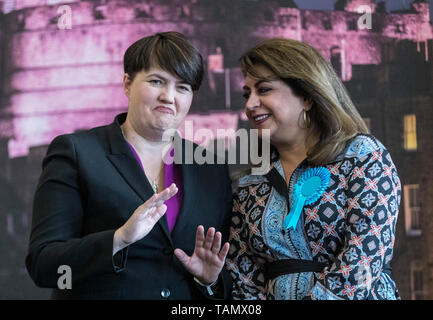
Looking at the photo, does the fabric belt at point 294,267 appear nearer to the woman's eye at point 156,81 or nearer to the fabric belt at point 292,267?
the fabric belt at point 292,267

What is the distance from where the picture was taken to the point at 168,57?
86.4 inches

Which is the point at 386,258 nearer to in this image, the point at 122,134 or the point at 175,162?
the point at 175,162

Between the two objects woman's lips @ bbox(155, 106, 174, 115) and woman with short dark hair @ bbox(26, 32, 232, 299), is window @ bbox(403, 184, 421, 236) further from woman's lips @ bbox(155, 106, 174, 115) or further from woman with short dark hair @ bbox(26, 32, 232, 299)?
woman's lips @ bbox(155, 106, 174, 115)

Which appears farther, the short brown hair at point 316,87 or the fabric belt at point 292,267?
the short brown hair at point 316,87

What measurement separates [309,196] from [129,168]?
643mm

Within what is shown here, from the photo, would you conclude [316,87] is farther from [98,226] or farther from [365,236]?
[98,226]

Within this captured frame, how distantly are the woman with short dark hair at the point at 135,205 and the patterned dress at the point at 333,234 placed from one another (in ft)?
0.40

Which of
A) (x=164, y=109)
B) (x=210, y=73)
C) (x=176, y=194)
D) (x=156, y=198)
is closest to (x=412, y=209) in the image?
(x=210, y=73)

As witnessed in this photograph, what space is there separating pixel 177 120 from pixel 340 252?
743mm

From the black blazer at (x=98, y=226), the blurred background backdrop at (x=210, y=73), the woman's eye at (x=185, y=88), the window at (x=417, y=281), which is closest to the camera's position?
the black blazer at (x=98, y=226)

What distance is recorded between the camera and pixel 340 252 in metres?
2.11

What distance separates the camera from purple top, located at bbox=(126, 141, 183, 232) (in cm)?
220

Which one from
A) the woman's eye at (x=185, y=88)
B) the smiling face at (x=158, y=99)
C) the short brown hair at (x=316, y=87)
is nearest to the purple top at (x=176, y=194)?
the smiling face at (x=158, y=99)

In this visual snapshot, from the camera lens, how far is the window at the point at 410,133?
470 cm
